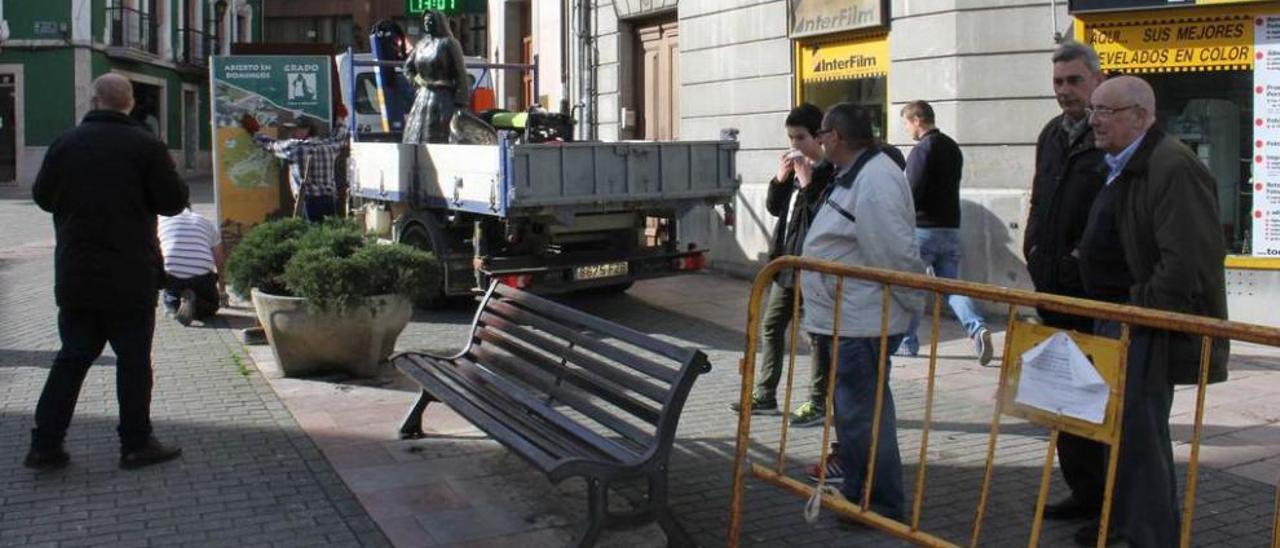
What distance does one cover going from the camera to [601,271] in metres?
10.4

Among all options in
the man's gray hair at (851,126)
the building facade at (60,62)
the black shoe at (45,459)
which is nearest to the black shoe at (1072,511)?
the man's gray hair at (851,126)

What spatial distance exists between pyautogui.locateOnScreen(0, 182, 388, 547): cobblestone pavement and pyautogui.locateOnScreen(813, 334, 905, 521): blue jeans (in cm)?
186

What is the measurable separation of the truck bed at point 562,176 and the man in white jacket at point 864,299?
15.5 ft

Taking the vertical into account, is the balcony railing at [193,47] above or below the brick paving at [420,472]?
above

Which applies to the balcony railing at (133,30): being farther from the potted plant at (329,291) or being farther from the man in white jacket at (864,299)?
the man in white jacket at (864,299)

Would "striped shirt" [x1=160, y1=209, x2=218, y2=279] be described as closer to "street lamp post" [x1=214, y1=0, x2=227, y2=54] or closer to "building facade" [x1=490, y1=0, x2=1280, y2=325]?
"building facade" [x1=490, y1=0, x2=1280, y2=325]

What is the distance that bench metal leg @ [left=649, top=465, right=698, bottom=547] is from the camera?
4711 millimetres

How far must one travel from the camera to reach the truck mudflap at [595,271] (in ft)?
32.8

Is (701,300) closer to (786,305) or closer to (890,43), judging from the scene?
(890,43)

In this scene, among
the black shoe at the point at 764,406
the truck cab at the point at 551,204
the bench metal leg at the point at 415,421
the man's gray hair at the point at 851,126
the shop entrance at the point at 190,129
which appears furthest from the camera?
the shop entrance at the point at 190,129

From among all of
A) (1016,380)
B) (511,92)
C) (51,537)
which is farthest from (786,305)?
(511,92)

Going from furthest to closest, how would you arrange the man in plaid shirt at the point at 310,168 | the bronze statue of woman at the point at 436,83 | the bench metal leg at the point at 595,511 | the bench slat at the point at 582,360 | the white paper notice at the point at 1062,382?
1. the man in plaid shirt at the point at 310,168
2. the bronze statue of woman at the point at 436,83
3. the bench slat at the point at 582,360
4. the bench metal leg at the point at 595,511
5. the white paper notice at the point at 1062,382

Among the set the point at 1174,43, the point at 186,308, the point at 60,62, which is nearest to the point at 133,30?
the point at 60,62

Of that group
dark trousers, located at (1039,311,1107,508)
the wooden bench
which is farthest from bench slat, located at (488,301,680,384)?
dark trousers, located at (1039,311,1107,508)
